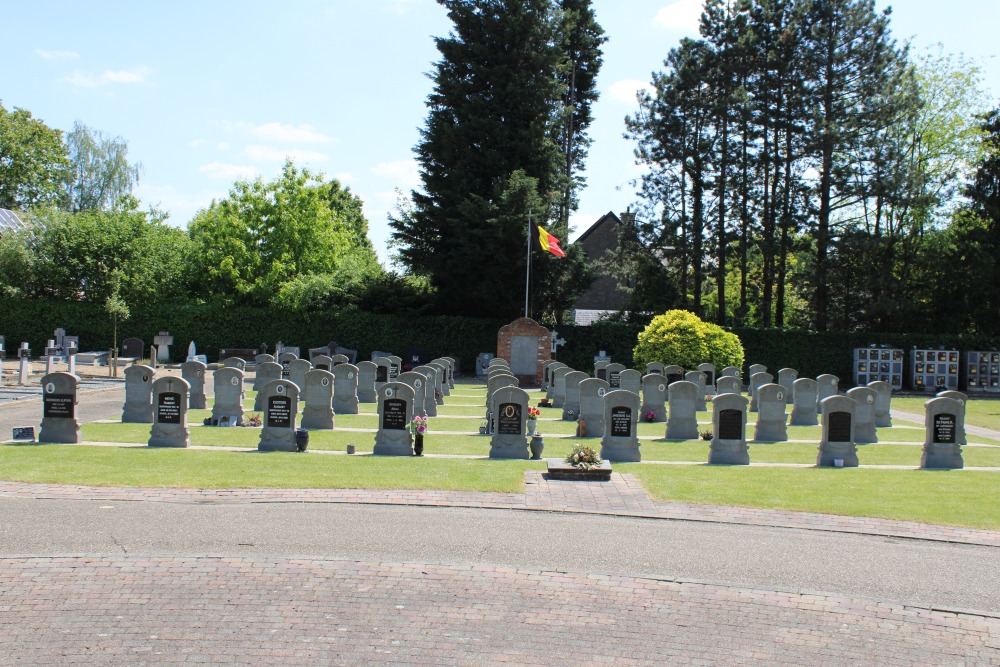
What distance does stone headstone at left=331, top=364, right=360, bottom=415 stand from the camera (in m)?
23.6

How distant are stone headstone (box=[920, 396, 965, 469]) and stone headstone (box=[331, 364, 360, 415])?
14065 millimetres

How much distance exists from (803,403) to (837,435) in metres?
7.51

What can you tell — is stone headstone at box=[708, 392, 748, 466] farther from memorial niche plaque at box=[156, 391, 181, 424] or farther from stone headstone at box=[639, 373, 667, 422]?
memorial niche plaque at box=[156, 391, 181, 424]

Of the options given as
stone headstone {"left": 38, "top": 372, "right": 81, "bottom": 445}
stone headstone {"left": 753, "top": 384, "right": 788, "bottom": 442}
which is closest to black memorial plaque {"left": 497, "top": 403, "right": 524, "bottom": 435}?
stone headstone {"left": 753, "top": 384, "right": 788, "bottom": 442}

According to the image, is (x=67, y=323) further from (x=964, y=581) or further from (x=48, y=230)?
(x=964, y=581)

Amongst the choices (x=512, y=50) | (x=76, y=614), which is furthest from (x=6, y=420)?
(x=512, y=50)

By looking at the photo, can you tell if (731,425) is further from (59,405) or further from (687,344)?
(687,344)

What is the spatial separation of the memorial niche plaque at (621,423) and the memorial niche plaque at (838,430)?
380 cm

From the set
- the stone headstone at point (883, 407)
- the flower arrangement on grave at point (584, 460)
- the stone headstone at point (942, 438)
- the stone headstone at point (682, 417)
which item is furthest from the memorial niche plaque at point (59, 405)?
the stone headstone at point (883, 407)

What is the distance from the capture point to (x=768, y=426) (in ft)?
66.3

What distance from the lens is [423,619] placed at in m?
7.62

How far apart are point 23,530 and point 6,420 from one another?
38.5 feet

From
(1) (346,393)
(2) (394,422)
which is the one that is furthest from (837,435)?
(1) (346,393)

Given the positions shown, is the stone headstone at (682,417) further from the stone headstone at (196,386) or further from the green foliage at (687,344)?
the green foliage at (687,344)
